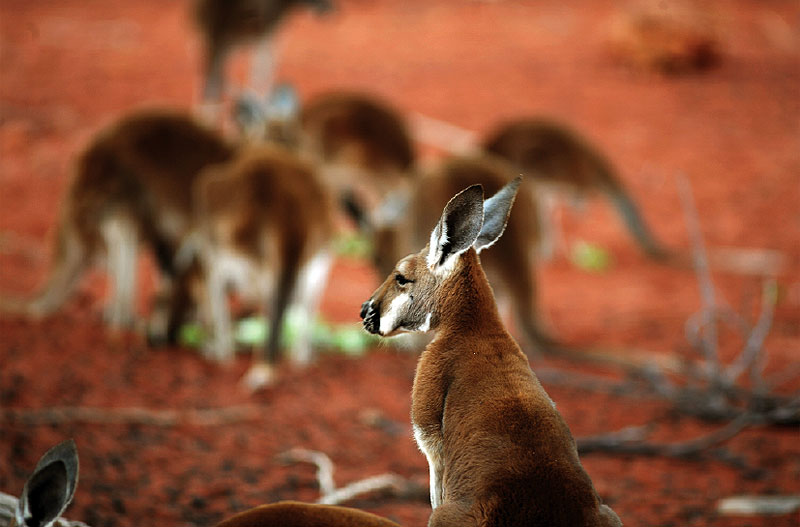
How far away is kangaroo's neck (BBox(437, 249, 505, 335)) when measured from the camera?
6.59 ft

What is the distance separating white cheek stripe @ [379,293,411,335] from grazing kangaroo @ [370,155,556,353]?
104 inches

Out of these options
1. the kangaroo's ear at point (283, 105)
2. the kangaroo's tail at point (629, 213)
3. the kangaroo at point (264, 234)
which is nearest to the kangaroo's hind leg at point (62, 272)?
the kangaroo at point (264, 234)

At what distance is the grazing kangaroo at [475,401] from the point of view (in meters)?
1.67

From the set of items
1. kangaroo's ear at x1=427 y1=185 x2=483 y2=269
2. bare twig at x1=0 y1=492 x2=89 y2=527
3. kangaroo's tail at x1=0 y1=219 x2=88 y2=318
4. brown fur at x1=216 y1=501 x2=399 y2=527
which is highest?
kangaroo's tail at x1=0 y1=219 x2=88 y2=318

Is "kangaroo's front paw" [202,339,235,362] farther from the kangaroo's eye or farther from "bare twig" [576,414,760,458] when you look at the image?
the kangaroo's eye

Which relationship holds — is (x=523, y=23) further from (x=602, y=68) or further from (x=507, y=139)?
Answer: (x=507, y=139)

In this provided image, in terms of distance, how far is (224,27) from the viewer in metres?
8.93

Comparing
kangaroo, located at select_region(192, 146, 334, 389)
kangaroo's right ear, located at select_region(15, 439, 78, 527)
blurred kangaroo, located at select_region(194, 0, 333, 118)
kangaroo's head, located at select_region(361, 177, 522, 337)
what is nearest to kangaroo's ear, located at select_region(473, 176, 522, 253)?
kangaroo's head, located at select_region(361, 177, 522, 337)

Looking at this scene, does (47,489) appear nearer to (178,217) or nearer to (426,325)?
(426,325)

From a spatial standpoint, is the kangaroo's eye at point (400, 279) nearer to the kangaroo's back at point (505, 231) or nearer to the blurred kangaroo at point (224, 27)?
the kangaroo's back at point (505, 231)

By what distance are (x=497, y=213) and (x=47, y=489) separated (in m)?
1.07

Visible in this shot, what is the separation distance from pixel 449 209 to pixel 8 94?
9491 millimetres

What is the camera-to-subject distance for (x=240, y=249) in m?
4.52

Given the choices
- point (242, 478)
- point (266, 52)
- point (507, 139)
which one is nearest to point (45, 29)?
point (266, 52)
